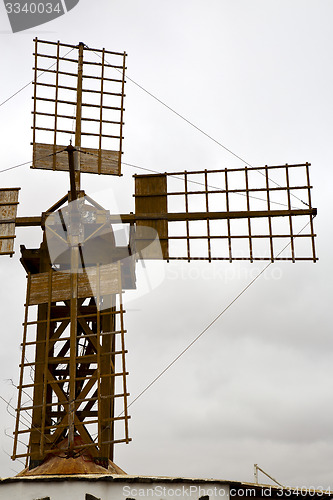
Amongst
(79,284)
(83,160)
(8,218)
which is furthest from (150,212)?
(8,218)

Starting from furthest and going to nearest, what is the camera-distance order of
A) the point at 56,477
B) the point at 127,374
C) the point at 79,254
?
the point at 79,254 → the point at 127,374 → the point at 56,477

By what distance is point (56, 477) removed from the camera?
38.4 ft

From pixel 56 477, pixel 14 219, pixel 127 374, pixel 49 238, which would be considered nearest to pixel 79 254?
pixel 49 238

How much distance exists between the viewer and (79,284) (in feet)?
46.6

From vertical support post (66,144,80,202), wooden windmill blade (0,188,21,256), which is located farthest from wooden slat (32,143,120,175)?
vertical support post (66,144,80,202)

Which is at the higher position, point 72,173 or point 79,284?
point 72,173

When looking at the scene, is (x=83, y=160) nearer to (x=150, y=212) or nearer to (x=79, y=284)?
(x=150, y=212)

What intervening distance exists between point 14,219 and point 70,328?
103 inches

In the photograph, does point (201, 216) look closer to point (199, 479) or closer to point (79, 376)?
point (79, 376)

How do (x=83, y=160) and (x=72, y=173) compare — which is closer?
(x=72, y=173)

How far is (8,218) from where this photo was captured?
1505 centimetres

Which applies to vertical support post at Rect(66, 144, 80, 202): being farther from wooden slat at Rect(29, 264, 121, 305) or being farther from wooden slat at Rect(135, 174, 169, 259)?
wooden slat at Rect(29, 264, 121, 305)

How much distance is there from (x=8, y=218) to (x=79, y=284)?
212cm

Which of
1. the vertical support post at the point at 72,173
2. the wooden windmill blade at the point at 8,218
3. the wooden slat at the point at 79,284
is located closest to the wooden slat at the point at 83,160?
the wooden windmill blade at the point at 8,218
